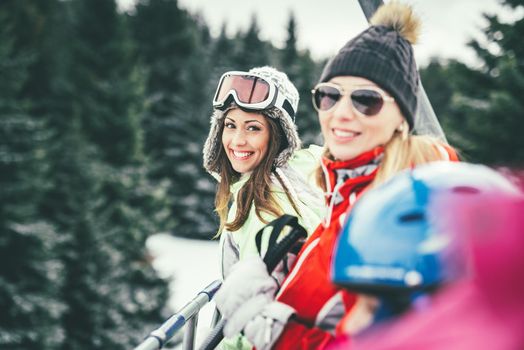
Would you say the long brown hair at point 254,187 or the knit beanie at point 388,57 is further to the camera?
the long brown hair at point 254,187

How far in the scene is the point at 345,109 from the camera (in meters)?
1.72

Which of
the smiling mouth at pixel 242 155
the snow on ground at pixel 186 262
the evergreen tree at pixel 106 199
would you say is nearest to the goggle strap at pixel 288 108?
the smiling mouth at pixel 242 155

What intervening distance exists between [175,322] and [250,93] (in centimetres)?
164

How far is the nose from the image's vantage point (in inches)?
67.6

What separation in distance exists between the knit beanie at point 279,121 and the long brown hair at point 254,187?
4cm

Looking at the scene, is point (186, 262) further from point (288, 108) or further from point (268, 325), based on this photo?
point (268, 325)

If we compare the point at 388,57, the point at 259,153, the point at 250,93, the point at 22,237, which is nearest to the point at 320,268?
the point at 388,57

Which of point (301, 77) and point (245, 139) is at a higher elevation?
point (301, 77)

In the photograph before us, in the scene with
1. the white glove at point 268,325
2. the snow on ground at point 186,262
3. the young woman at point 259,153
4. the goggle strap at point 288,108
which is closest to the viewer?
the white glove at point 268,325

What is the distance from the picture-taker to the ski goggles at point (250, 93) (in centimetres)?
311

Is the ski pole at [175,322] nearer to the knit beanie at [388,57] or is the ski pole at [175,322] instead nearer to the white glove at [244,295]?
the white glove at [244,295]

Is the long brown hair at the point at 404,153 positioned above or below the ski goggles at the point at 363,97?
below

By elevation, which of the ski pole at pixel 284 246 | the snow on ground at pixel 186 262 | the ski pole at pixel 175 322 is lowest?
the snow on ground at pixel 186 262

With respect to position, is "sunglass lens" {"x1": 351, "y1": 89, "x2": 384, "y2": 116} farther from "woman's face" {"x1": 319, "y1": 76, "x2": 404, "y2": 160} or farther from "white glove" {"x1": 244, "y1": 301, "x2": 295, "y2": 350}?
"white glove" {"x1": 244, "y1": 301, "x2": 295, "y2": 350}
